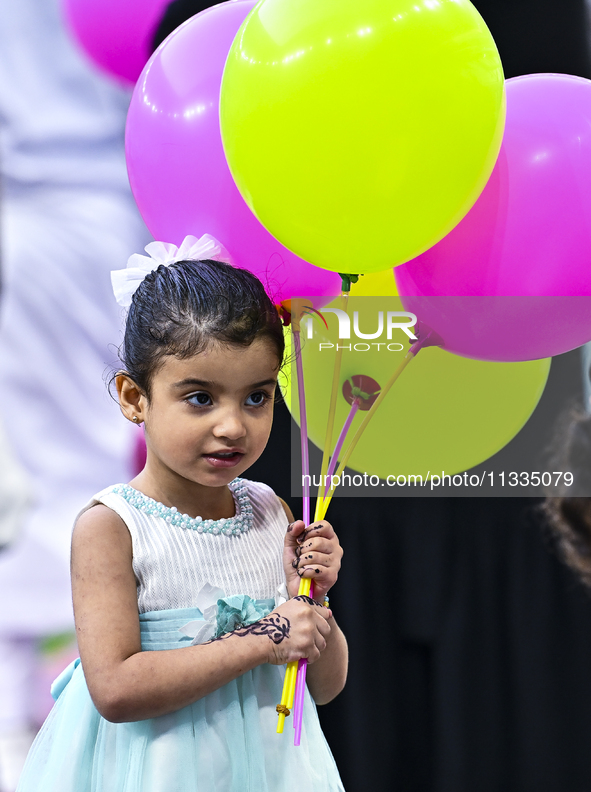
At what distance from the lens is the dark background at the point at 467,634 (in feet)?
6.23

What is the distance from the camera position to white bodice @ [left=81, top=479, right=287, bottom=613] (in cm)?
95

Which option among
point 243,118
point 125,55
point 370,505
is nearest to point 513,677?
point 370,505

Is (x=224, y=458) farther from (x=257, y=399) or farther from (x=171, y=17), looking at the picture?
(x=171, y=17)

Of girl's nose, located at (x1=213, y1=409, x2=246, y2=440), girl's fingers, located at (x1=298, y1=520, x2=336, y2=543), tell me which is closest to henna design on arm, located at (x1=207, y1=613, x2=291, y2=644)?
girl's fingers, located at (x1=298, y1=520, x2=336, y2=543)

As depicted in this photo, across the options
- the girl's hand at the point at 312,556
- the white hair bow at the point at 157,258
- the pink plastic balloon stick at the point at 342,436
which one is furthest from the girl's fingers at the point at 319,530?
the white hair bow at the point at 157,258

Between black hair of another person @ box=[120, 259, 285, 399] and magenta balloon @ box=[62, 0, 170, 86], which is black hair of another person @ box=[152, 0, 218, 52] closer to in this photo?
magenta balloon @ box=[62, 0, 170, 86]

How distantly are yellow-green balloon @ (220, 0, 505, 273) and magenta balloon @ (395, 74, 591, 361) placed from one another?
8 centimetres

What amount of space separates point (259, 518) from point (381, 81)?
1.81 feet

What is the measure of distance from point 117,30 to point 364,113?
1530 millimetres

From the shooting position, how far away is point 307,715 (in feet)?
3.38

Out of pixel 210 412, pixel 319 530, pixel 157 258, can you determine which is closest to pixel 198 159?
pixel 157 258

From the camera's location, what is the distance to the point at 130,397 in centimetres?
100

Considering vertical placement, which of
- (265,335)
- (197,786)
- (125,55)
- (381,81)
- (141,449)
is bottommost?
(197,786)

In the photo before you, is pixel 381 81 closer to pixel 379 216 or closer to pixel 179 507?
pixel 379 216
